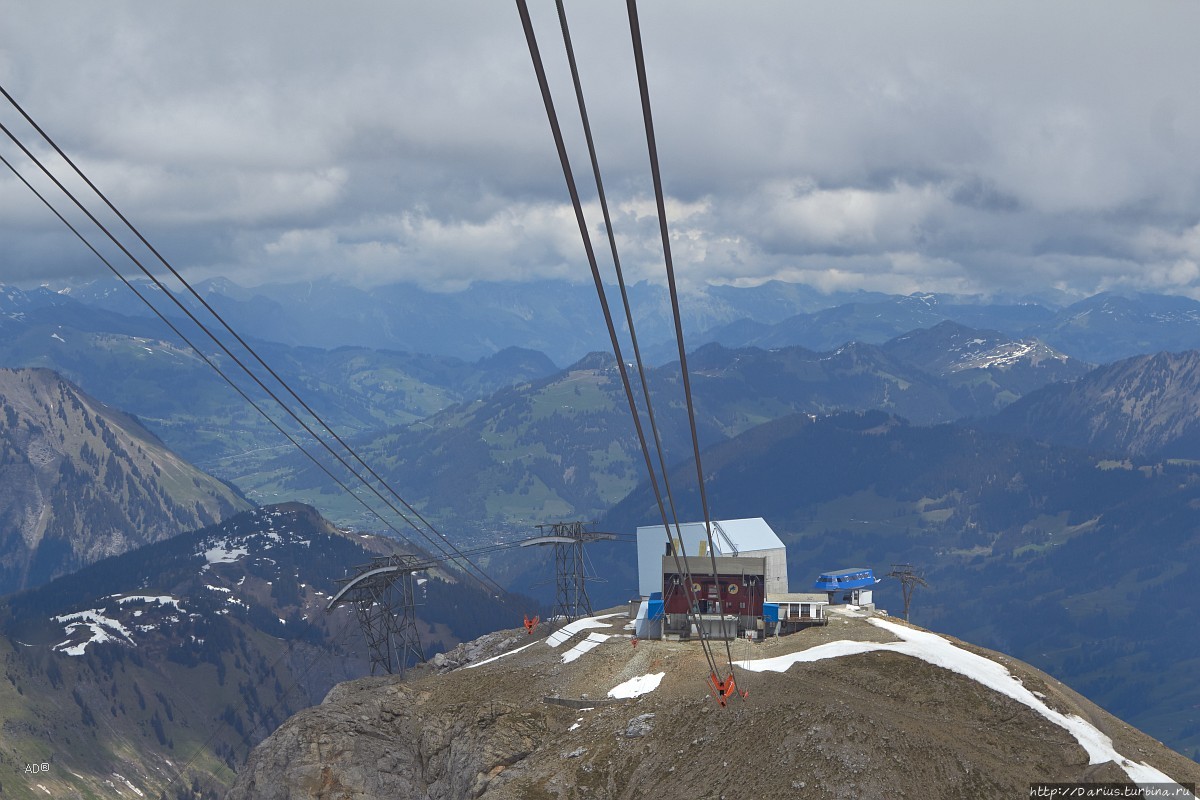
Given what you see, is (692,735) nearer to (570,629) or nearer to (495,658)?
(570,629)

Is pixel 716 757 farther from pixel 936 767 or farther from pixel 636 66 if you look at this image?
pixel 636 66

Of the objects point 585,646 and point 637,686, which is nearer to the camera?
point 637,686

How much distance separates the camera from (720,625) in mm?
99812

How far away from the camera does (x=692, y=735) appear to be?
74438mm

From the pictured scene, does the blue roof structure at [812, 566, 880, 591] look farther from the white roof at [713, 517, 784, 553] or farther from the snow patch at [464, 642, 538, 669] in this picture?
the snow patch at [464, 642, 538, 669]

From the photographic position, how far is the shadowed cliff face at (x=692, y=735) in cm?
6575

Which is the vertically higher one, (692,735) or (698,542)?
(698,542)

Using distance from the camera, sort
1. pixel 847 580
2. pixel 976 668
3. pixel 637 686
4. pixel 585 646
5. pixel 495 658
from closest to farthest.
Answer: pixel 976 668, pixel 637 686, pixel 585 646, pixel 495 658, pixel 847 580

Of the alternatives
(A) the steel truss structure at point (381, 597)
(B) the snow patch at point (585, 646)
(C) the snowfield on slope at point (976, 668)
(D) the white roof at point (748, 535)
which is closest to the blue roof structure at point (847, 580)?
(D) the white roof at point (748, 535)

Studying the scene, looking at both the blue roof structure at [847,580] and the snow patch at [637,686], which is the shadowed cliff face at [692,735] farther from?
the blue roof structure at [847,580]

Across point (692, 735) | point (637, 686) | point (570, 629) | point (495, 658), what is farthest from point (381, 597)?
point (692, 735)

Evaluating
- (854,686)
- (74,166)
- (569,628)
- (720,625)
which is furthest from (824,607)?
(74,166)

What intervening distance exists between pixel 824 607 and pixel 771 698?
130ft

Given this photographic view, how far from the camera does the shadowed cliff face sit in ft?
216
